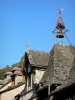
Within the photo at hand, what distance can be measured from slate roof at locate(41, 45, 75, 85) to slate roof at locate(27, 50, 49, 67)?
1251mm

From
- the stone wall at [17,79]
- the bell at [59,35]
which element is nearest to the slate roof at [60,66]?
the bell at [59,35]

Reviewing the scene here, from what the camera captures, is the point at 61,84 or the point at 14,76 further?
the point at 14,76

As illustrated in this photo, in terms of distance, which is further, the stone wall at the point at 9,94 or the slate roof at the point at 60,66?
the stone wall at the point at 9,94

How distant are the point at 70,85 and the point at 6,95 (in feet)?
61.7

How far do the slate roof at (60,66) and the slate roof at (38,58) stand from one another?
4.10 ft

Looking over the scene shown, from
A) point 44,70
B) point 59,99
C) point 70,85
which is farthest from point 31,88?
point 70,85

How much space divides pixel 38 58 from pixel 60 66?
3.76m

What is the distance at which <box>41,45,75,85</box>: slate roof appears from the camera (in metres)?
21.9

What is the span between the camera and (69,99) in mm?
19500

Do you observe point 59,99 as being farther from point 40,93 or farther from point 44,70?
point 44,70

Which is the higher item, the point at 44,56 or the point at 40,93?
the point at 44,56

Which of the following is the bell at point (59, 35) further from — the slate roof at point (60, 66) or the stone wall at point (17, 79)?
the stone wall at point (17, 79)

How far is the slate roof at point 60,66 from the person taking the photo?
21875 millimetres

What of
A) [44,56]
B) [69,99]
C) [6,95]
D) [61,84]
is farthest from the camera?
[6,95]
